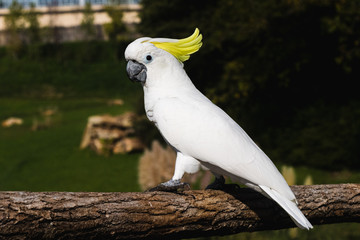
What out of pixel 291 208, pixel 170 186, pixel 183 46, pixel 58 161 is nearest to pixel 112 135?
pixel 58 161

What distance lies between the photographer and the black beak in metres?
2.03

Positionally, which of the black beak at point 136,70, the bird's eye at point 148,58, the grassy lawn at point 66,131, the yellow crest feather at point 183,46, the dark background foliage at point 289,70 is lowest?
the grassy lawn at point 66,131

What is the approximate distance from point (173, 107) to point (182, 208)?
436 mm

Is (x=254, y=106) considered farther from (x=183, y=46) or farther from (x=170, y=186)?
(x=170, y=186)

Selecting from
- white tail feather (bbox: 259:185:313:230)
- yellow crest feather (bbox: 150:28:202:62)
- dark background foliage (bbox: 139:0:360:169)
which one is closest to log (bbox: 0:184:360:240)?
white tail feather (bbox: 259:185:313:230)

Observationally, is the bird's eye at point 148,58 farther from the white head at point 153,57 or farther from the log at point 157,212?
the log at point 157,212

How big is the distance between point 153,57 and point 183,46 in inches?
6.6

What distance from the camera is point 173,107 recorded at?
196 cm

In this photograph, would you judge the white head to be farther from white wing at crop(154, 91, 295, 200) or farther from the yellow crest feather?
white wing at crop(154, 91, 295, 200)

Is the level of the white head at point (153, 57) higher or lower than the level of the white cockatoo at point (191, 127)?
higher

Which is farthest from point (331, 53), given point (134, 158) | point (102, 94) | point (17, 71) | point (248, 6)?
point (17, 71)

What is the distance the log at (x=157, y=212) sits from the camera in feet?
5.40

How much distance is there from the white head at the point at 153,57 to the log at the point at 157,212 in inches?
21.4

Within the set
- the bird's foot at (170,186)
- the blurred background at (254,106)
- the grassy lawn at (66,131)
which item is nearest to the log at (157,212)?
the bird's foot at (170,186)
